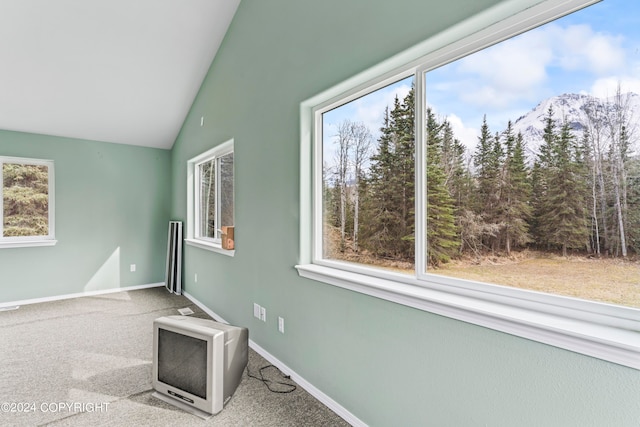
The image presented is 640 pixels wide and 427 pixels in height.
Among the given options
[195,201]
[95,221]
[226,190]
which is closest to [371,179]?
[226,190]

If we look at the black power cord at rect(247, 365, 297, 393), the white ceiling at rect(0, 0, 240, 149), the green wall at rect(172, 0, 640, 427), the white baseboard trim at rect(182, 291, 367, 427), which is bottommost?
the black power cord at rect(247, 365, 297, 393)

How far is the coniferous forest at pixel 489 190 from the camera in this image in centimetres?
110

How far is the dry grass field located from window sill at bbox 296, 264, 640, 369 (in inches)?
2.8

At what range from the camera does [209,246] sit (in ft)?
12.5

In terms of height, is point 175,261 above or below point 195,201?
below

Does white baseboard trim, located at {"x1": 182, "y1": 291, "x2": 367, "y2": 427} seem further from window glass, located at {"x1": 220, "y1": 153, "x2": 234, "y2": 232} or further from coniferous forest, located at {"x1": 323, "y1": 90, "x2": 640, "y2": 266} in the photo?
window glass, located at {"x1": 220, "y1": 153, "x2": 234, "y2": 232}

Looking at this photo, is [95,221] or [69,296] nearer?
[69,296]

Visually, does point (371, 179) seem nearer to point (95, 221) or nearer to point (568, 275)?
point (568, 275)

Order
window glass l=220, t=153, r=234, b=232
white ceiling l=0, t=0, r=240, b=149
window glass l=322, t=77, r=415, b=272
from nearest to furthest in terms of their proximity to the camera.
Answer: window glass l=322, t=77, r=415, b=272 < white ceiling l=0, t=0, r=240, b=149 < window glass l=220, t=153, r=234, b=232

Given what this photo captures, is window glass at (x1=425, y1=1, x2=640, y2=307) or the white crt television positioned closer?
window glass at (x1=425, y1=1, x2=640, y2=307)

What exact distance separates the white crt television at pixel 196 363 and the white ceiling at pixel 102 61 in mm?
2797

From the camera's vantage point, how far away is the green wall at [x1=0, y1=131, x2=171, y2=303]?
13.8 ft

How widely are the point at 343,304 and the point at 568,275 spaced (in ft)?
3.74

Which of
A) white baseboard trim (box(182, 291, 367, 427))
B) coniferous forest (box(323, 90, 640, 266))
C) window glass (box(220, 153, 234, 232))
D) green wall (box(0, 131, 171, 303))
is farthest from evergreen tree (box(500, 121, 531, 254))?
green wall (box(0, 131, 171, 303))
